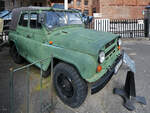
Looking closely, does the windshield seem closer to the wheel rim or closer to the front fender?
the front fender

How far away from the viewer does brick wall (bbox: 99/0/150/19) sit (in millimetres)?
17141

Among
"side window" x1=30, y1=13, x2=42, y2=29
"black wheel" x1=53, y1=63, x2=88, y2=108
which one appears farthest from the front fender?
"side window" x1=30, y1=13, x2=42, y2=29

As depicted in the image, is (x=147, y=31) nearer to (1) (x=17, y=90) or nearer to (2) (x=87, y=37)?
(2) (x=87, y=37)

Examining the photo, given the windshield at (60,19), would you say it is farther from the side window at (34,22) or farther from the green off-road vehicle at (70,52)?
the side window at (34,22)

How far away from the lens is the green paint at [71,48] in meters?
2.54

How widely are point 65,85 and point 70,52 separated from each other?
0.72 meters

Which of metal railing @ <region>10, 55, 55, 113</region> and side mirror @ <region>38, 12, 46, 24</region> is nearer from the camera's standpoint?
metal railing @ <region>10, 55, 55, 113</region>

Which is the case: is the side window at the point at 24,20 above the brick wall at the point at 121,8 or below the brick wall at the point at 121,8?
below

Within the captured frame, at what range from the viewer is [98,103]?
3.17 metres

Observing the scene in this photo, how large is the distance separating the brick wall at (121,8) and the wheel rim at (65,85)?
15.7m

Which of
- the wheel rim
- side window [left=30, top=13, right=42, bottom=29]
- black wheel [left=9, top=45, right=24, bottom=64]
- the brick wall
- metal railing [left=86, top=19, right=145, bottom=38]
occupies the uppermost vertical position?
the brick wall

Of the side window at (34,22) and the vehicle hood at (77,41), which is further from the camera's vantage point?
the side window at (34,22)

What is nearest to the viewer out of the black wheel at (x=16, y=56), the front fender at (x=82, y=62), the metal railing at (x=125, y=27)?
the front fender at (x=82, y=62)

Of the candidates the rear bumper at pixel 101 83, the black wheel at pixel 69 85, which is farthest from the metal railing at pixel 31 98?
the rear bumper at pixel 101 83
